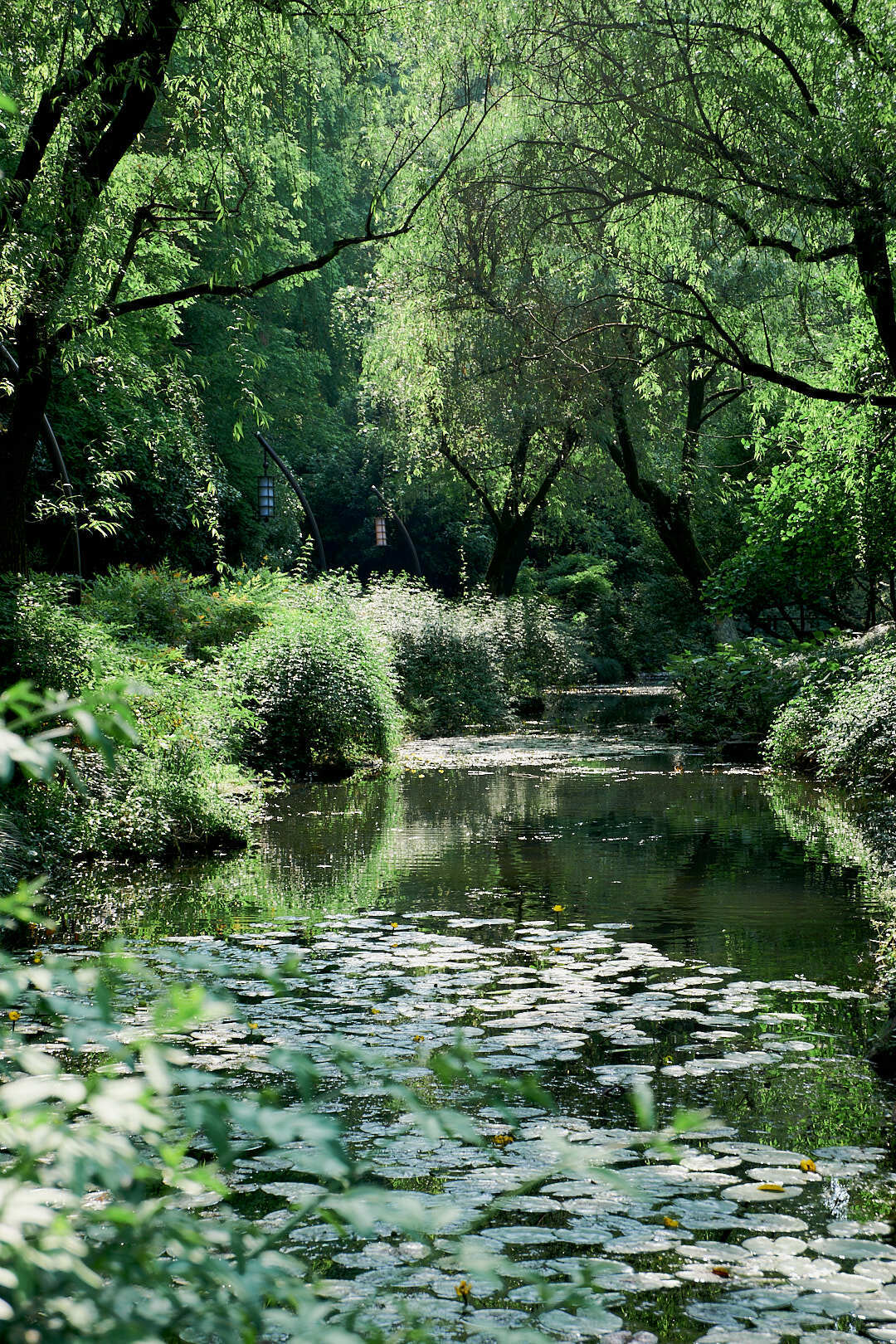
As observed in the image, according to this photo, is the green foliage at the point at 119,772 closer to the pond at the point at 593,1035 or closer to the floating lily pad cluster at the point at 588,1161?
the pond at the point at 593,1035

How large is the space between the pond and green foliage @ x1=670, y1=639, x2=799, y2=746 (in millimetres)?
5966

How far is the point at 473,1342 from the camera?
9.71 ft

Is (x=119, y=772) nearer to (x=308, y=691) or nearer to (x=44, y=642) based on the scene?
(x=44, y=642)

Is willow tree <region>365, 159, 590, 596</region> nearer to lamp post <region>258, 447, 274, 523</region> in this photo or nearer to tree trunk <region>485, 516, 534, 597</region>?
tree trunk <region>485, 516, 534, 597</region>

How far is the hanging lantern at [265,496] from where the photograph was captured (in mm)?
28094

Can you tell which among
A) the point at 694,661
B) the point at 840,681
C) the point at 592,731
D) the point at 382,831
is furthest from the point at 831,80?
the point at 592,731

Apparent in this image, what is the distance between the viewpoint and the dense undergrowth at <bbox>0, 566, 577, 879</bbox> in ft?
31.1

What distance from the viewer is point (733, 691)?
19469 mm

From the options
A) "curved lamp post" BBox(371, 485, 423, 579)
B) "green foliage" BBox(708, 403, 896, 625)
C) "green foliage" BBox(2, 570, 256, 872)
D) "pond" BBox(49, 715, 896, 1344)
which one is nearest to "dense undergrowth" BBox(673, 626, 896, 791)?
"pond" BBox(49, 715, 896, 1344)

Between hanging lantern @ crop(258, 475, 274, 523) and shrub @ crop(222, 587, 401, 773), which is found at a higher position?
hanging lantern @ crop(258, 475, 274, 523)

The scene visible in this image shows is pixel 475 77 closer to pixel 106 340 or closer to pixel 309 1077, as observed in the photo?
pixel 106 340

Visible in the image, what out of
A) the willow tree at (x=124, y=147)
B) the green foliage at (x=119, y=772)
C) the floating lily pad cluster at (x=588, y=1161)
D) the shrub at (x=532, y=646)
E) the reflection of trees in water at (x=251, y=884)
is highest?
the willow tree at (x=124, y=147)

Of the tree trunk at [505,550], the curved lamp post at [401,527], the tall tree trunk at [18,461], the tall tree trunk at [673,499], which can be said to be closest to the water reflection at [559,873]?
the tall tree trunk at [18,461]

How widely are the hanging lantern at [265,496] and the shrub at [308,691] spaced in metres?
12.2
